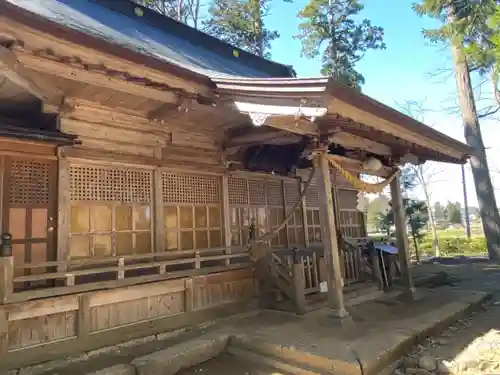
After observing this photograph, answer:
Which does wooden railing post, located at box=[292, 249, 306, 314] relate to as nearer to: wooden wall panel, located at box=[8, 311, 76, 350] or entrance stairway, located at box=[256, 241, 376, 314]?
entrance stairway, located at box=[256, 241, 376, 314]

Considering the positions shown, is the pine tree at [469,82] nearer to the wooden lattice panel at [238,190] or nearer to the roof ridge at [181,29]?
the roof ridge at [181,29]

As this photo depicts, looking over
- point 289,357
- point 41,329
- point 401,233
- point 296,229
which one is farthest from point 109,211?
point 401,233

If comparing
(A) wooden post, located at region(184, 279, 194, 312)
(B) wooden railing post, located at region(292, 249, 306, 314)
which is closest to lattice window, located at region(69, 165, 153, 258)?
(A) wooden post, located at region(184, 279, 194, 312)

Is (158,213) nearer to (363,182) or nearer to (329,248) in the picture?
(329,248)

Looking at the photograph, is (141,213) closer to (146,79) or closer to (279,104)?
(146,79)

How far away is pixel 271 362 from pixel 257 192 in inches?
184

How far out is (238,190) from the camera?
27.4 feet

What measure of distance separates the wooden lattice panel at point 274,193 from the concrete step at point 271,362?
4.48m

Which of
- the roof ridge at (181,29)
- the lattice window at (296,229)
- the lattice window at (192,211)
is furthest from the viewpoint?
the lattice window at (296,229)

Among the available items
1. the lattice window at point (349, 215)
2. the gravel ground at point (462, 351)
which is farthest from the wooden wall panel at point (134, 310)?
the lattice window at point (349, 215)

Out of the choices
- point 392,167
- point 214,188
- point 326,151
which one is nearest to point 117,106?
point 214,188

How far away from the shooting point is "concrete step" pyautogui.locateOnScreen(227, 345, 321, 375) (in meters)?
4.37

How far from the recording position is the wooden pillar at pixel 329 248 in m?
5.71

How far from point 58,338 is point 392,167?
280 inches
